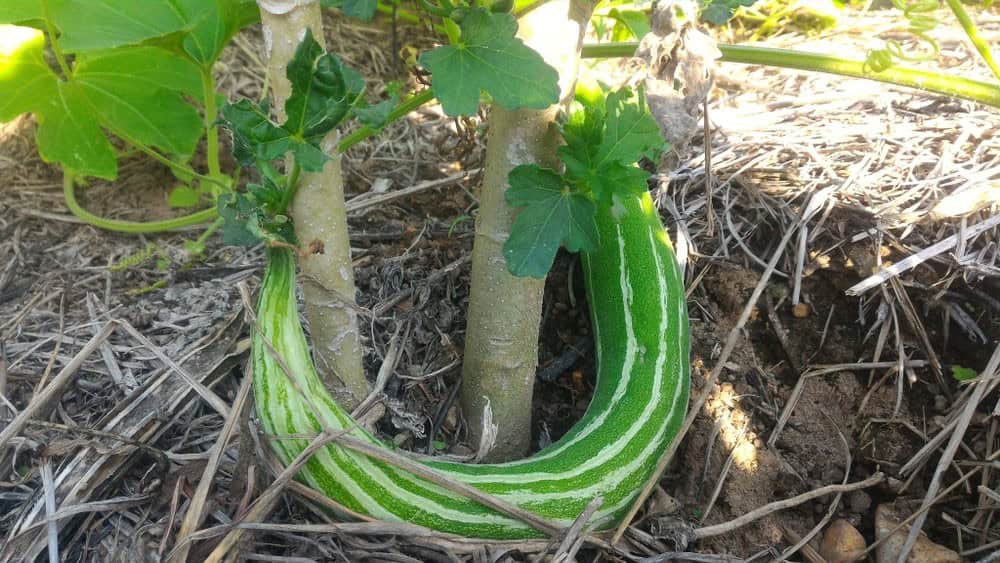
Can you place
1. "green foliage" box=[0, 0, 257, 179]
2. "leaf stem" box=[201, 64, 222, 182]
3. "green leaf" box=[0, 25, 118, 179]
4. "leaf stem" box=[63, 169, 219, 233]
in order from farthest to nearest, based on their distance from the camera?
"leaf stem" box=[63, 169, 219, 233] < "green leaf" box=[0, 25, 118, 179] < "leaf stem" box=[201, 64, 222, 182] < "green foliage" box=[0, 0, 257, 179]

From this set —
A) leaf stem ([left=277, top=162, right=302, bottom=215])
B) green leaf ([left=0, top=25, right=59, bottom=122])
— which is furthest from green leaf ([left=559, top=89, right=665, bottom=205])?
green leaf ([left=0, top=25, right=59, bottom=122])

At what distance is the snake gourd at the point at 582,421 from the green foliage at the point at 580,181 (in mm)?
69

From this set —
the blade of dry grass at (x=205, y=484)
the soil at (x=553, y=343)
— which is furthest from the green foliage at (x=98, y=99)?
the blade of dry grass at (x=205, y=484)

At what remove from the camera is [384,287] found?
→ 7.58 ft

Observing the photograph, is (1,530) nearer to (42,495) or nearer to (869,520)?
(42,495)

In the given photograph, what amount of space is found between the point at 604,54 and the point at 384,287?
955 mm

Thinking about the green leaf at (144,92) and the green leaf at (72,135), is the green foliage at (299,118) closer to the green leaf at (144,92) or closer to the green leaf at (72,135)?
the green leaf at (144,92)

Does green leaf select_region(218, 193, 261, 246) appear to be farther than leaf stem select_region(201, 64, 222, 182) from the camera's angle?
No

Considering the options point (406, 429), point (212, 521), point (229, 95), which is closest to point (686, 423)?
point (406, 429)

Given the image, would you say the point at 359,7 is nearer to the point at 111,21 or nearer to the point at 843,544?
the point at 111,21

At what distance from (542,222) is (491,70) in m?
0.34

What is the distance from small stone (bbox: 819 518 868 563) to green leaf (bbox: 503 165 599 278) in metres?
1.06

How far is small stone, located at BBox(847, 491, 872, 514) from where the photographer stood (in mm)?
1998

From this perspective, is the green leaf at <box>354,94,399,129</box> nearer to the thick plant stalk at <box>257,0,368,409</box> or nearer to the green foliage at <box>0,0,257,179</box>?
the thick plant stalk at <box>257,0,368,409</box>
